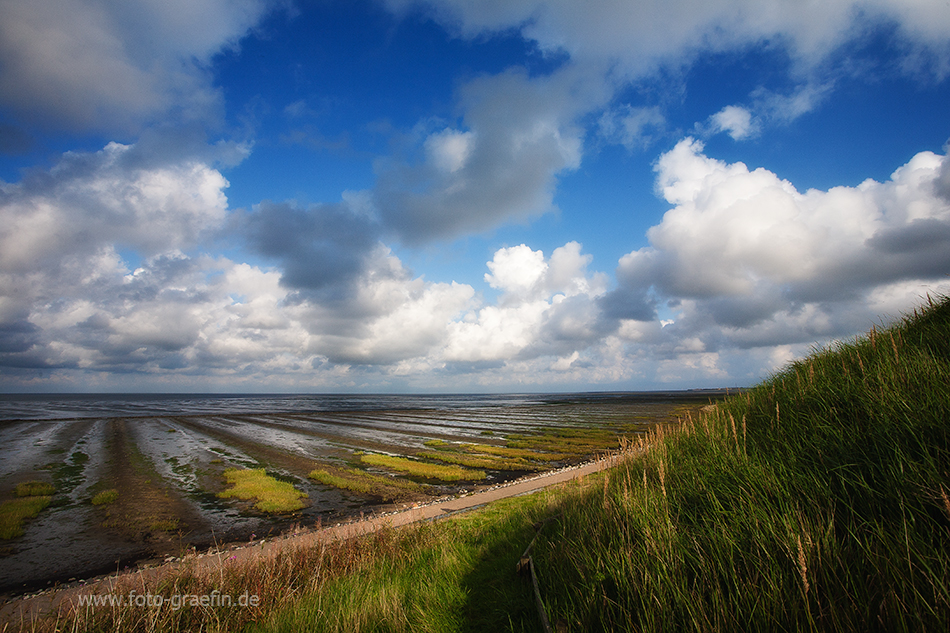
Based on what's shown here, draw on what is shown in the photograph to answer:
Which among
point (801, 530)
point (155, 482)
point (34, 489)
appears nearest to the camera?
point (801, 530)

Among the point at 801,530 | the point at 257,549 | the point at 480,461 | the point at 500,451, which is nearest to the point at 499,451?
the point at 500,451

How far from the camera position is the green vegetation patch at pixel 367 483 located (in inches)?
898

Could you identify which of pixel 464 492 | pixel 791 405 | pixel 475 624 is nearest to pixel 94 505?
pixel 464 492

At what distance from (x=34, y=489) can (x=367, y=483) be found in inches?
805

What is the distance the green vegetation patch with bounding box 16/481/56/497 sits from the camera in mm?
22406

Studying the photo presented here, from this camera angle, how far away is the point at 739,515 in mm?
4562

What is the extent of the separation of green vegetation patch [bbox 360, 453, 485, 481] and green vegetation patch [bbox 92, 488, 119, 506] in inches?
624

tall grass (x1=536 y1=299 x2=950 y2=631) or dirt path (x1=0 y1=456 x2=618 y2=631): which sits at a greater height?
tall grass (x1=536 y1=299 x2=950 y2=631)

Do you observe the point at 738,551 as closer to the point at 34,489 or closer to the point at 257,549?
the point at 257,549

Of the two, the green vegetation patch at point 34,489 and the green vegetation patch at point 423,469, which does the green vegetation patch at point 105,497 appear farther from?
the green vegetation patch at point 423,469

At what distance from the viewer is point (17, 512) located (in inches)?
743

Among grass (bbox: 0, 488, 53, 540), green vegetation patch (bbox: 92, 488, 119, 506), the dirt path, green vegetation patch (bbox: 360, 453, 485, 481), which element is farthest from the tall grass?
green vegetation patch (bbox: 92, 488, 119, 506)

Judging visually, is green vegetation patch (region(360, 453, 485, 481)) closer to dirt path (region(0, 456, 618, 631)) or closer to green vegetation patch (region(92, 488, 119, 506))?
dirt path (region(0, 456, 618, 631))

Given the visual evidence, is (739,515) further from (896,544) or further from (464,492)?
(464,492)
